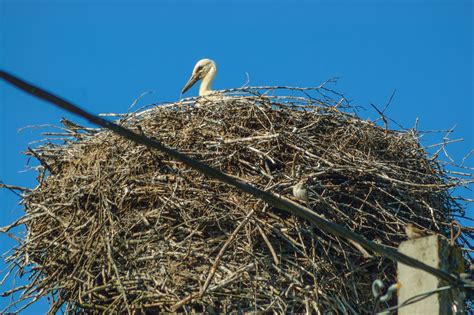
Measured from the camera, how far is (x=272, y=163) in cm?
635

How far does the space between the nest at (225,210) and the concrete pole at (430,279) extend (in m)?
1.61

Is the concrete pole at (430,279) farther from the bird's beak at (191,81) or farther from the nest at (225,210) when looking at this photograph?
the bird's beak at (191,81)

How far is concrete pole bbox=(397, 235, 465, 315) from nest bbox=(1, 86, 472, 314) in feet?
5.27

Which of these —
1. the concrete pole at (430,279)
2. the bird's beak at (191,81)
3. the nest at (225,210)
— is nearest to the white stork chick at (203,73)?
the bird's beak at (191,81)

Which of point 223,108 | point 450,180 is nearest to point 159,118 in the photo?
point 223,108

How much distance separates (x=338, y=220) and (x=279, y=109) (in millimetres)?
1119

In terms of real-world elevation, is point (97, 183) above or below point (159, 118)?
below

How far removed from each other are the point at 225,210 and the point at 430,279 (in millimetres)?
2421

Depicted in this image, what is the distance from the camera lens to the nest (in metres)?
5.64

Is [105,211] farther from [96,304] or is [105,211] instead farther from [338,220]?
[338,220]

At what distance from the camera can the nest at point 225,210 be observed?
5.64 metres

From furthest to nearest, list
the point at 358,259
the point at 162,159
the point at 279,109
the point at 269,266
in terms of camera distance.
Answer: the point at 279,109 → the point at 162,159 → the point at 358,259 → the point at 269,266

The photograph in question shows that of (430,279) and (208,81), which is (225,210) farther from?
(208,81)

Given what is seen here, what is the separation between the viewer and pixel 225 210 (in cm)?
602
